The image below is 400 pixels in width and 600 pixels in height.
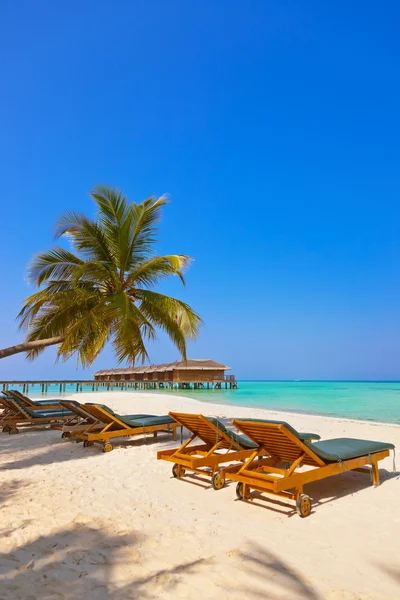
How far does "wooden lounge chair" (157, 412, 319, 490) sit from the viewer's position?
199 inches

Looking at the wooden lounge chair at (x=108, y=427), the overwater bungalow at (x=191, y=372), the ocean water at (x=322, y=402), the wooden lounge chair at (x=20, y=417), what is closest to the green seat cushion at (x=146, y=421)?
the wooden lounge chair at (x=108, y=427)

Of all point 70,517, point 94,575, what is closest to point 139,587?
point 94,575

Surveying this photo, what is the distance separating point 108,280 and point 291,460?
7151 mm

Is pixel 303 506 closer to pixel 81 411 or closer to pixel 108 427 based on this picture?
pixel 108 427

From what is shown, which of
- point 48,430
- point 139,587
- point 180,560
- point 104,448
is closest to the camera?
point 139,587

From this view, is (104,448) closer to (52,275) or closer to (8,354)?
(8,354)

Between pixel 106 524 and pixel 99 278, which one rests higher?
pixel 99 278

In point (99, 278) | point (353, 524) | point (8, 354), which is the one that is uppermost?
point (99, 278)

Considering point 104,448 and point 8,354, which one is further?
point 8,354

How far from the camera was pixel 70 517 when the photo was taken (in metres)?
3.90

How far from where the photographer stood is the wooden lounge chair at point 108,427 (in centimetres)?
728

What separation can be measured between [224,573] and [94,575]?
86cm

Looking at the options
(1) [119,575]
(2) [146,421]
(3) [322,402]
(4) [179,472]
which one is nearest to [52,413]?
(2) [146,421]

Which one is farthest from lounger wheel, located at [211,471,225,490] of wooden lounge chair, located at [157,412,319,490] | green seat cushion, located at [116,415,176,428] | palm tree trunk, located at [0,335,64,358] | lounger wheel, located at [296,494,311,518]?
palm tree trunk, located at [0,335,64,358]
